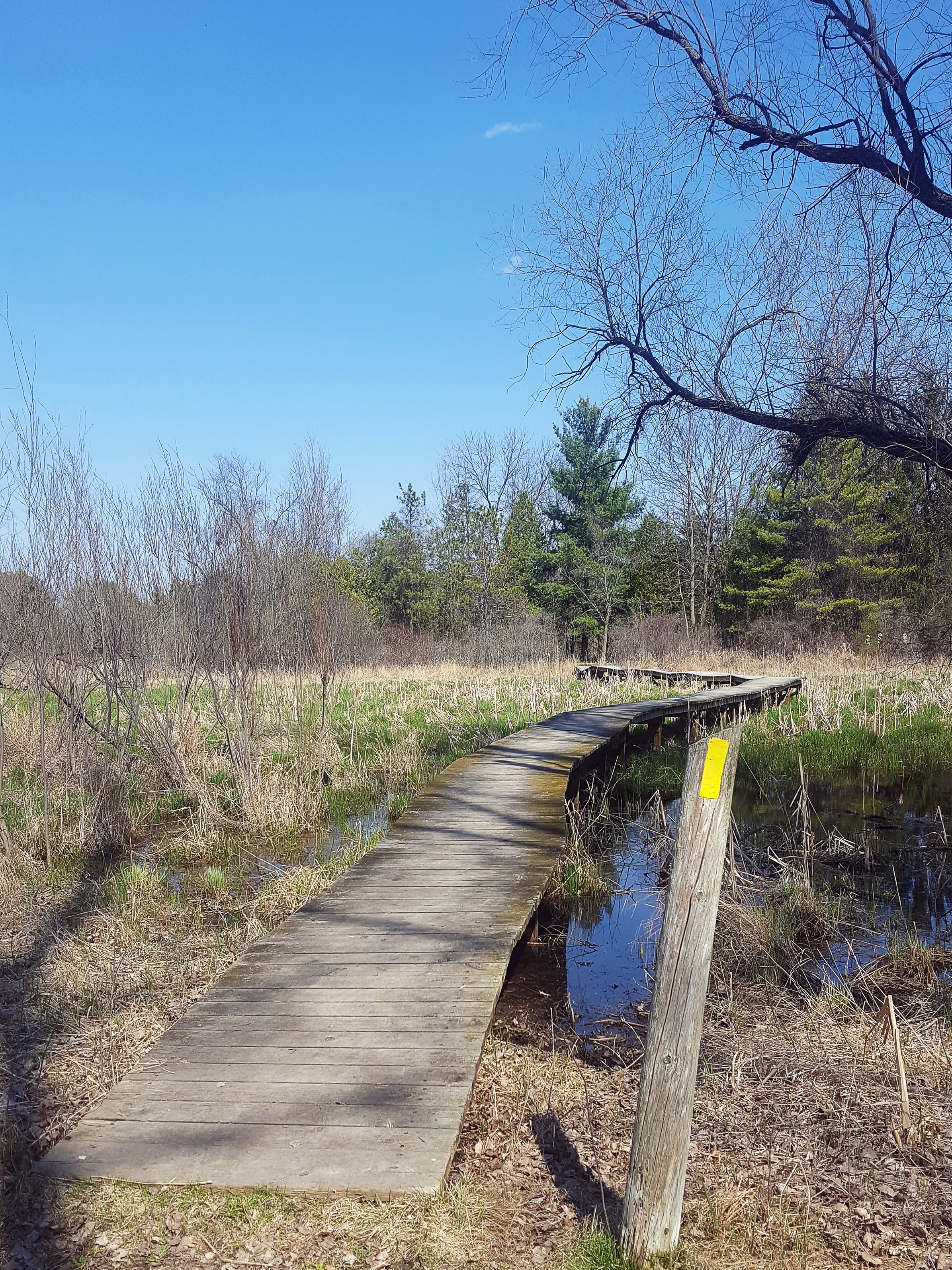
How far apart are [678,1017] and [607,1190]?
865 millimetres

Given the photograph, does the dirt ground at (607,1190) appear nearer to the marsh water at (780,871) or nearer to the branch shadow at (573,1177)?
the branch shadow at (573,1177)

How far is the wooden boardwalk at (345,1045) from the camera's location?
262 centimetres

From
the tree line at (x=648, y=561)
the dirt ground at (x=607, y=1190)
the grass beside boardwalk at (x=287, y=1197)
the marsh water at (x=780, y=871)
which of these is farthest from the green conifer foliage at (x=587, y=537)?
the dirt ground at (x=607, y=1190)

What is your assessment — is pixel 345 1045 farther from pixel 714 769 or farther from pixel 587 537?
pixel 587 537

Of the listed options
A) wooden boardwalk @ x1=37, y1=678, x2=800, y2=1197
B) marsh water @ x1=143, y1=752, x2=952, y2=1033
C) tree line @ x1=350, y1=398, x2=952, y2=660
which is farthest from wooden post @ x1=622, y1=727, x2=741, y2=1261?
tree line @ x1=350, y1=398, x2=952, y2=660

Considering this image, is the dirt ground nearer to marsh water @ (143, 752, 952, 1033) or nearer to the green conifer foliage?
marsh water @ (143, 752, 952, 1033)

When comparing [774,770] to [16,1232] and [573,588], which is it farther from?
[573,588]

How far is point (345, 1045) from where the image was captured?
3.32 meters

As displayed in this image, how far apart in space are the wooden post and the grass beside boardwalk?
0.17 meters

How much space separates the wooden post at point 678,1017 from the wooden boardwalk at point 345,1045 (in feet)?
1.91

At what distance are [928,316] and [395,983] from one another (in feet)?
18.0

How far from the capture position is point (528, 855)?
583 centimetres

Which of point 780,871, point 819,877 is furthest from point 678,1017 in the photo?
point 819,877

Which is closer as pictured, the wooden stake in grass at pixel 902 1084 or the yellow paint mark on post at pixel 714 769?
the yellow paint mark on post at pixel 714 769
